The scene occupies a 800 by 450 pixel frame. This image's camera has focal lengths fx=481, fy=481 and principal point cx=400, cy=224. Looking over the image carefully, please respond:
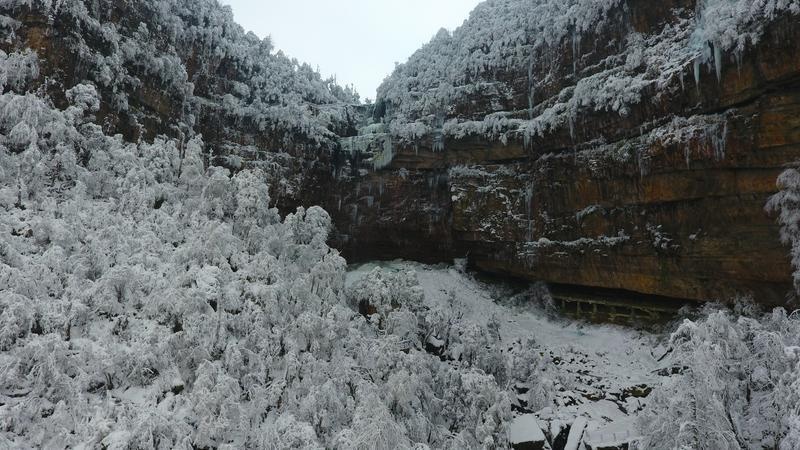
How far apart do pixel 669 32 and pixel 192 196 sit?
20290 mm

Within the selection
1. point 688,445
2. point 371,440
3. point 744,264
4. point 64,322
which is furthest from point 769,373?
point 64,322

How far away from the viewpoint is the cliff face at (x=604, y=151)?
54.8 ft

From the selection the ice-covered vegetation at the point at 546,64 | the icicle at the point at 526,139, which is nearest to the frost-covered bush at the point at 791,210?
the ice-covered vegetation at the point at 546,64

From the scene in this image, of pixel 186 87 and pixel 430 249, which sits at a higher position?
pixel 186 87

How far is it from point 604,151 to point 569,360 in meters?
9.41

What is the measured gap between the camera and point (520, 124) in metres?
25.2

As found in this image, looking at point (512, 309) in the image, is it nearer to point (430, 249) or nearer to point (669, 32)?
point (430, 249)

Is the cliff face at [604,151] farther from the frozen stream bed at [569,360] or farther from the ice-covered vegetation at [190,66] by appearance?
the ice-covered vegetation at [190,66]

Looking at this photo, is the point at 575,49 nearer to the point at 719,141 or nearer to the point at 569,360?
the point at 719,141

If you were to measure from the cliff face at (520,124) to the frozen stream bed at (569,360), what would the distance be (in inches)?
82.0

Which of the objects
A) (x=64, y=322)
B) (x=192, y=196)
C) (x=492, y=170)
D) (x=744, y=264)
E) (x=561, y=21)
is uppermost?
(x=561, y=21)

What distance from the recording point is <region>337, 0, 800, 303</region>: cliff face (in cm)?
1670

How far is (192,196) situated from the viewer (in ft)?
65.5

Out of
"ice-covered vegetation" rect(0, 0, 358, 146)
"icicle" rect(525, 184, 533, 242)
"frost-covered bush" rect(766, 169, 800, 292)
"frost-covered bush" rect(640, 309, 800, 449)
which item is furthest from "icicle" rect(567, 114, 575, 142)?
"ice-covered vegetation" rect(0, 0, 358, 146)
